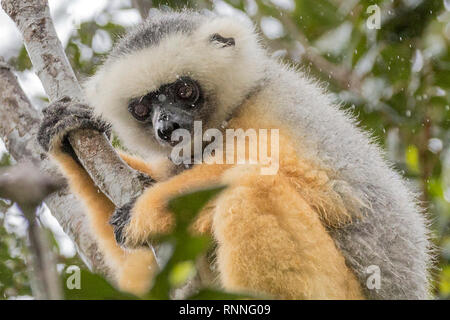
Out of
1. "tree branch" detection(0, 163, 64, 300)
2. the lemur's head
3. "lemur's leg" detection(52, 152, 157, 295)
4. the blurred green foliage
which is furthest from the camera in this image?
the blurred green foliage

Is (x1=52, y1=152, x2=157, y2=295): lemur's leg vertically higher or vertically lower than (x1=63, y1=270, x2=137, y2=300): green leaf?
lower

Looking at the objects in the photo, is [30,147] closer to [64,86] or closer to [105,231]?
[64,86]

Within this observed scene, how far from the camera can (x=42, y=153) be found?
215 inches

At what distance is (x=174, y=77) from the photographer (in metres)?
5.30

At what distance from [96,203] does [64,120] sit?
3.27 feet

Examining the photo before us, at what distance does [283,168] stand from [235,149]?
42 centimetres

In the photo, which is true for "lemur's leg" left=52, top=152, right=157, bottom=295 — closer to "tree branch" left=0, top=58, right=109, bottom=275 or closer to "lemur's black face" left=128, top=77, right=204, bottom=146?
"tree branch" left=0, top=58, right=109, bottom=275

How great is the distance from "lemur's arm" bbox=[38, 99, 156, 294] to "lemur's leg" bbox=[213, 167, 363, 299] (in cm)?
144

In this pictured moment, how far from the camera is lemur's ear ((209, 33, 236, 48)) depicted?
220 inches

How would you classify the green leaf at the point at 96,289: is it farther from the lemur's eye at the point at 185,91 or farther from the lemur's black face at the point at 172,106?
the lemur's eye at the point at 185,91

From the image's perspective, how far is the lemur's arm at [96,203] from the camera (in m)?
5.06

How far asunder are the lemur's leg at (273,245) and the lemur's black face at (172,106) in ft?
3.53

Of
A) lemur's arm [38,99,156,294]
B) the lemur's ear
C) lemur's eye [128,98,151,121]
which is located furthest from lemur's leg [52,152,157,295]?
the lemur's ear

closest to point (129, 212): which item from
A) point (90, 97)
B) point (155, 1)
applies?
point (90, 97)
